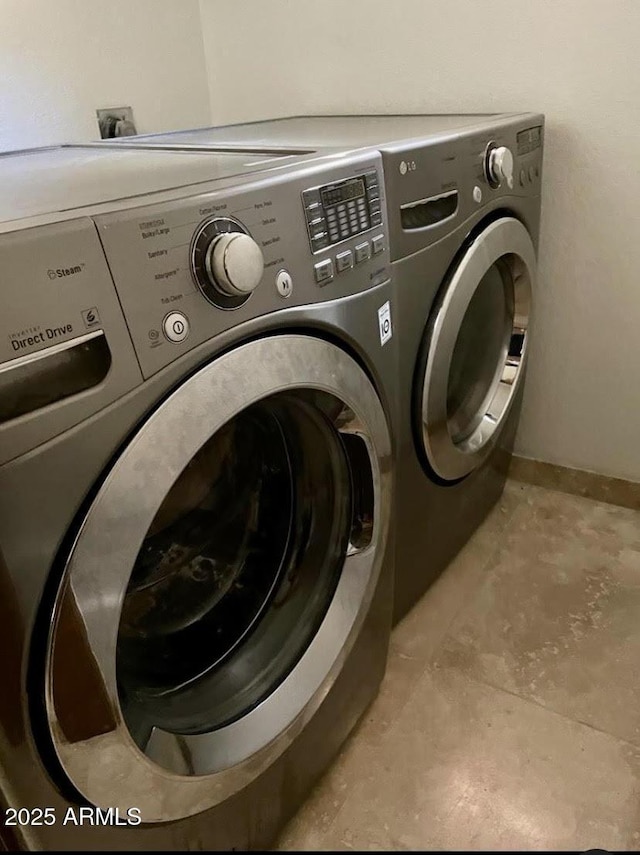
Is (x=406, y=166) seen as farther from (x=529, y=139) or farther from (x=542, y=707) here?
(x=542, y=707)

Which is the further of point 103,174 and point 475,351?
point 475,351

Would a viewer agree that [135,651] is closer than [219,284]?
No

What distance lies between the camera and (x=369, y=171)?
810 millimetres

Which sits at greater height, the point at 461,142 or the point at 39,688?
the point at 461,142

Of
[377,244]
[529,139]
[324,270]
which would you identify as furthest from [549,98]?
[324,270]

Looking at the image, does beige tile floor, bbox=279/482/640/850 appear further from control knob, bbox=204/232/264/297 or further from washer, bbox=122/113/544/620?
control knob, bbox=204/232/264/297

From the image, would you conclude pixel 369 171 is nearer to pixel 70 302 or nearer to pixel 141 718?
pixel 70 302

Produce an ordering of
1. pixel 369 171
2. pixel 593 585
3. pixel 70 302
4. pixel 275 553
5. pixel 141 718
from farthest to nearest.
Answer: pixel 593 585 → pixel 275 553 → pixel 369 171 → pixel 141 718 → pixel 70 302

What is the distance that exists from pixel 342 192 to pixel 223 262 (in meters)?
0.23

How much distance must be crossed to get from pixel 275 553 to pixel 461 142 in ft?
2.11

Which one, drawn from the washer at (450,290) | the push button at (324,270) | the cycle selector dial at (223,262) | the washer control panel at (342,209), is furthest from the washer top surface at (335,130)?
the cycle selector dial at (223,262)

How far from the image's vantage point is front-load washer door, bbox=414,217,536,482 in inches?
41.0

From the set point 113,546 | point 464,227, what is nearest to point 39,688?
point 113,546

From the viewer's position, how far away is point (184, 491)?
2.52ft
